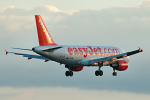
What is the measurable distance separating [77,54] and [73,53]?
1176mm

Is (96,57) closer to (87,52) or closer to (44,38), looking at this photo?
(87,52)

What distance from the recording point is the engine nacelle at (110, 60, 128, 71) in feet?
336

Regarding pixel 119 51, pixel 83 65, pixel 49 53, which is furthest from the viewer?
pixel 119 51

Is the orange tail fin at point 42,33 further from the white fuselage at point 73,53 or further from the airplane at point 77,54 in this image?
the white fuselage at point 73,53

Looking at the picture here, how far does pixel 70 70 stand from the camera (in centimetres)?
10400

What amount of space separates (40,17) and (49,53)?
696 centimetres

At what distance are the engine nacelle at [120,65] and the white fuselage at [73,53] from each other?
5.38ft

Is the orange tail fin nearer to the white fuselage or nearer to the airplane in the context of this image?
the airplane

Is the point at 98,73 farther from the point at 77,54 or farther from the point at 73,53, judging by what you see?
the point at 73,53

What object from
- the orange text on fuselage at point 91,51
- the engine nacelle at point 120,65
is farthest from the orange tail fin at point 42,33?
the engine nacelle at point 120,65

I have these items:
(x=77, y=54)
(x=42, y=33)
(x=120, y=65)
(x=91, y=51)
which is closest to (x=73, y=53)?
(x=77, y=54)

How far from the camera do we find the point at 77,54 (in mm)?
98812

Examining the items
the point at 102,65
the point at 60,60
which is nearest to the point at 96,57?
the point at 102,65

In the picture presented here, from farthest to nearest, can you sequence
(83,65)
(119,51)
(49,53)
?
(119,51), (83,65), (49,53)
